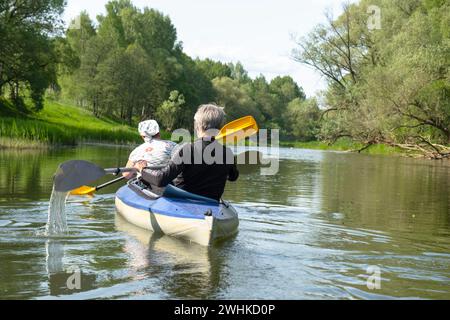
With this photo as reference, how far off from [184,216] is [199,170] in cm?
59

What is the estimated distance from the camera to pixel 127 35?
75188 mm

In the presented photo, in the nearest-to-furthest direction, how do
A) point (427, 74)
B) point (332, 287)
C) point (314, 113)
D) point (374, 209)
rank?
point (332, 287) < point (374, 209) < point (427, 74) < point (314, 113)

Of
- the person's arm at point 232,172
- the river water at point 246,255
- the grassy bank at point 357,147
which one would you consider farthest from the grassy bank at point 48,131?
the person's arm at point 232,172

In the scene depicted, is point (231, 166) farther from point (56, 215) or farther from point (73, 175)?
point (56, 215)

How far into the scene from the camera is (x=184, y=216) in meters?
6.71

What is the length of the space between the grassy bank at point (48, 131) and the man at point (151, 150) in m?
16.6

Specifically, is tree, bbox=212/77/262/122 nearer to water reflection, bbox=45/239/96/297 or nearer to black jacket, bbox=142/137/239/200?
black jacket, bbox=142/137/239/200

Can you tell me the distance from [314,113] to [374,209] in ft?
120

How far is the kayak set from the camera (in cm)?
651

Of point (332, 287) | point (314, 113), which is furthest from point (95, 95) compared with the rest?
point (332, 287)

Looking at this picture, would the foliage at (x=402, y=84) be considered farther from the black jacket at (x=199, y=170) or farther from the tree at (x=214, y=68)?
the tree at (x=214, y=68)

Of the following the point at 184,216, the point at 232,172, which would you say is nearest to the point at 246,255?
the point at 184,216

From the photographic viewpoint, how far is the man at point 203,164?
21.7ft
